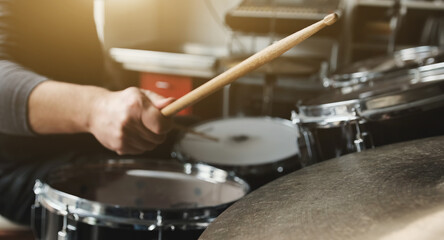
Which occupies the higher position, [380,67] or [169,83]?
[169,83]

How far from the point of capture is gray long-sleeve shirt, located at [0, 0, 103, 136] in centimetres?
105

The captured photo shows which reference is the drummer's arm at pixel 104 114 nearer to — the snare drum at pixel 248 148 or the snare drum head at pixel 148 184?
the snare drum head at pixel 148 184

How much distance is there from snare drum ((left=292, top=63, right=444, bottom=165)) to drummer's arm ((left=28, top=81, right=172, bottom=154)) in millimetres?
334

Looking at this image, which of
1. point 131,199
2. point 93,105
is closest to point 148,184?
point 131,199

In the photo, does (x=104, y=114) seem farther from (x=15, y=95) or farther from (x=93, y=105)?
(x=15, y=95)

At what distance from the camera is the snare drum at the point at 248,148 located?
1.23m

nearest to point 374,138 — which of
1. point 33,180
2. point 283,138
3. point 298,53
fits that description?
point 283,138

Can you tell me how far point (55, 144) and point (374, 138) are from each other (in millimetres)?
815

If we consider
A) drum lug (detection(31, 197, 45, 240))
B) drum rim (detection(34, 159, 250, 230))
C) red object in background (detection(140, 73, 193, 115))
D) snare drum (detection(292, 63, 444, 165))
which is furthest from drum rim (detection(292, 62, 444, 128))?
red object in background (detection(140, 73, 193, 115))

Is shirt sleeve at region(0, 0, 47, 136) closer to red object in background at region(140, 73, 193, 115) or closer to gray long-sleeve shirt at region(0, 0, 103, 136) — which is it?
gray long-sleeve shirt at region(0, 0, 103, 136)

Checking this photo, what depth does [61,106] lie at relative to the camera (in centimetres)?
102

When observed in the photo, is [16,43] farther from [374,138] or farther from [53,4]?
[374,138]

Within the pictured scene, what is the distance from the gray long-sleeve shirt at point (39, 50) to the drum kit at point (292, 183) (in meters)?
0.18

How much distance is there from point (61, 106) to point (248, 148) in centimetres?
58
